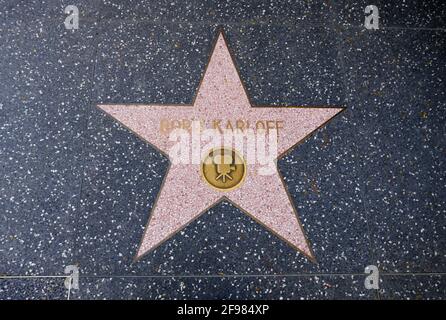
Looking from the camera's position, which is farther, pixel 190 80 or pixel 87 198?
pixel 190 80

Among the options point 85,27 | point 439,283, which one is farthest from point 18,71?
point 439,283

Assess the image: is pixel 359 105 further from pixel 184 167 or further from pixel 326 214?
pixel 184 167

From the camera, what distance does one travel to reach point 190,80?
1.53 m

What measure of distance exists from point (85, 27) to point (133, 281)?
0.95 meters

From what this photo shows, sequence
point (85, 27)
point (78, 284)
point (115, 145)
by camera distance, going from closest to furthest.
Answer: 1. point (78, 284)
2. point (115, 145)
3. point (85, 27)

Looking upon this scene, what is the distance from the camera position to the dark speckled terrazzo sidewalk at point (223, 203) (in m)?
1.36

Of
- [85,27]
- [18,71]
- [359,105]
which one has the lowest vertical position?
[359,105]

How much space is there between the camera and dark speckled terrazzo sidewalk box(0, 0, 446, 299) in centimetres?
136

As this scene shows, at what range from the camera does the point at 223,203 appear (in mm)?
1413

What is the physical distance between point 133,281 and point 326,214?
677 millimetres

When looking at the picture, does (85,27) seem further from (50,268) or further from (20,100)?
(50,268)

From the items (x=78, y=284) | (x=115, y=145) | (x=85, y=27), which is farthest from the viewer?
(x=85, y=27)

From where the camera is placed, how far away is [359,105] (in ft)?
5.05

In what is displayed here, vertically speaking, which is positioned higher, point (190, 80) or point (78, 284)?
point (190, 80)
